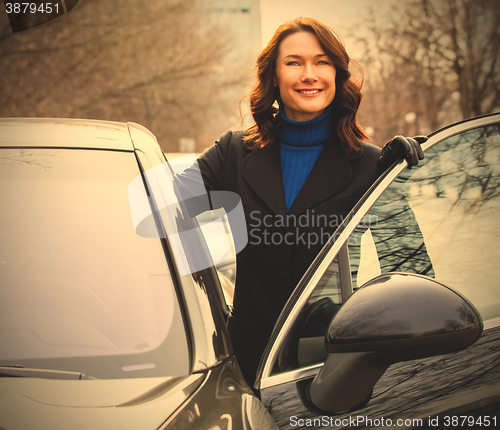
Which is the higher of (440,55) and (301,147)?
(440,55)

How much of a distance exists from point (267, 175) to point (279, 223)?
0.22 metres

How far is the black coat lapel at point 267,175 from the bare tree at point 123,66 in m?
9.93

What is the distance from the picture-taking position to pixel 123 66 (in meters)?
12.1

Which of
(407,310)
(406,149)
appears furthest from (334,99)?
(407,310)

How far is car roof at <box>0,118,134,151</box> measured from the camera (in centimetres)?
146

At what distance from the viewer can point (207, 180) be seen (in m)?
1.90

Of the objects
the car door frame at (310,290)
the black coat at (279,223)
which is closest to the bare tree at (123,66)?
the black coat at (279,223)

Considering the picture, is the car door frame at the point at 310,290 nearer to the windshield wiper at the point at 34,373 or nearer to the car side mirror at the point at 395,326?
the car side mirror at the point at 395,326

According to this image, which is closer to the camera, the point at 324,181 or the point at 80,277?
the point at 80,277

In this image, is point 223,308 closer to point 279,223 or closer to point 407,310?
point 279,223

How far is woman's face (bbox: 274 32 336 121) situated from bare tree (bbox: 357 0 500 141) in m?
9.26

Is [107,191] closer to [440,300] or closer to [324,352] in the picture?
[324,352]

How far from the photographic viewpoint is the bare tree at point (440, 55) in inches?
378

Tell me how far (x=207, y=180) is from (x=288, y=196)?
357 mm
